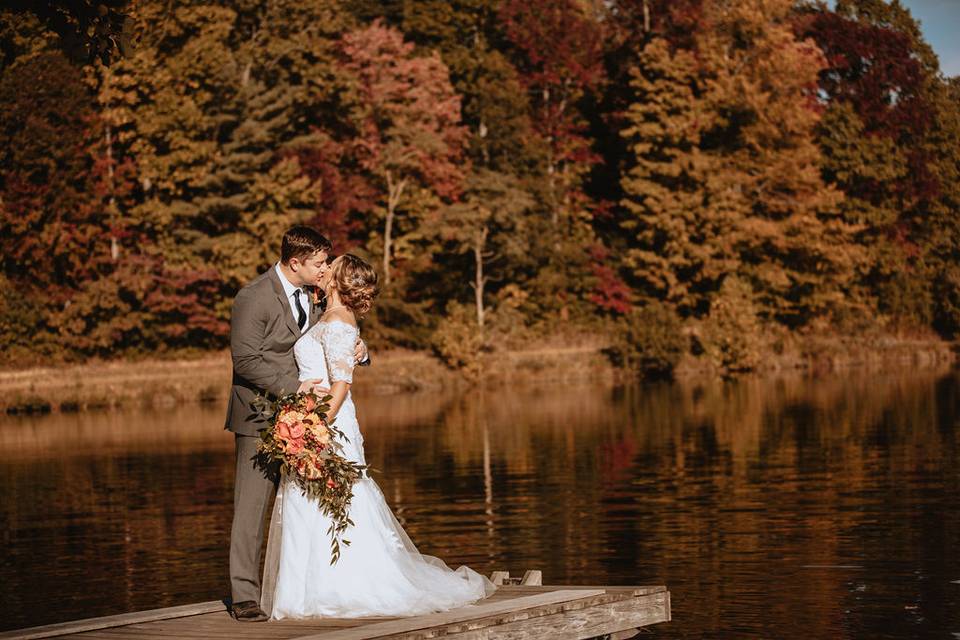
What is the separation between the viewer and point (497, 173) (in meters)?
46.7

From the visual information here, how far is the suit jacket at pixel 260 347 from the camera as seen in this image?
27.2 feet

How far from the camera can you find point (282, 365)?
8.48m

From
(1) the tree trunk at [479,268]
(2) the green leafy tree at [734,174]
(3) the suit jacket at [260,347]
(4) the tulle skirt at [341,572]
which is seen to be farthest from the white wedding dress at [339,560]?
(2) the green leafy tree at [734,174]

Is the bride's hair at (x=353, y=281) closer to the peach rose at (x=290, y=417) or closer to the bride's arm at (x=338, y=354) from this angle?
the bride's arm at (x=338, y=354)

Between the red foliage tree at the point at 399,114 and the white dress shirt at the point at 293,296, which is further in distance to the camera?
the red foliage tree at the point at 399,114

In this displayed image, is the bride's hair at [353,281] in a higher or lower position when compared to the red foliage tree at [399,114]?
lower

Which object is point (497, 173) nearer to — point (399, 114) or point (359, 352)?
point (399, 114)

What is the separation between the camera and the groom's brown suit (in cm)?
830

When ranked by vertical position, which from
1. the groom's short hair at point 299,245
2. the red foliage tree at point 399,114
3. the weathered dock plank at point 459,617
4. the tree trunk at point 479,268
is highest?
the red foliage tree at point 399,114

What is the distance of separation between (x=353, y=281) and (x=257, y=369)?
768 millimetres

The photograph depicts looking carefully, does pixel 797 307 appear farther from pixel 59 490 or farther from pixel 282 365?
pixel 282 365

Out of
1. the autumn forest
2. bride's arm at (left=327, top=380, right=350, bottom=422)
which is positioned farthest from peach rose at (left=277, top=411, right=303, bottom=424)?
the autumn forest

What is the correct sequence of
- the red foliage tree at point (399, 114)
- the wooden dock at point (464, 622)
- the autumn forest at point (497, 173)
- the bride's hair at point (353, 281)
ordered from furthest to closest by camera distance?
the red foliage tree at point (399, 114) → the autumn forest at point (497, 173) → the bride's hair at point (353, 281) → the wooden dock at point (464, 622)

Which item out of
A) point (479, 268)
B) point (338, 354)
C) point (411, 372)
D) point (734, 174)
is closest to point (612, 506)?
point (338, 354)
